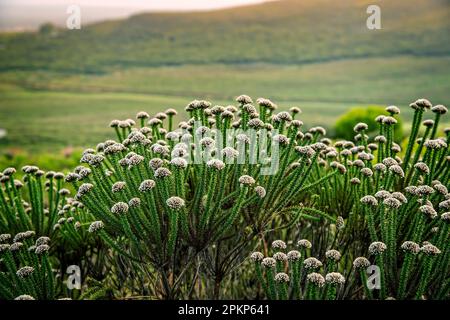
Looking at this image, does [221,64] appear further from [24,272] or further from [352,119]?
[24,272]

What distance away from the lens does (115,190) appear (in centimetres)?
154

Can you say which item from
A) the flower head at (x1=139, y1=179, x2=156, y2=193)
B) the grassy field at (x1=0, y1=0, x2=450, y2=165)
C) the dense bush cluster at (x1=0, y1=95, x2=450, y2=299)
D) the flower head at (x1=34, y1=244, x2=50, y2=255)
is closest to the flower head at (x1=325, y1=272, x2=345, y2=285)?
the dense bush cluster at (x1=0, y1=95, x2=450, y2=299)

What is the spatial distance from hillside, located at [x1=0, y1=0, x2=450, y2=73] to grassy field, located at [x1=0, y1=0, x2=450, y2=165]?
0.06m

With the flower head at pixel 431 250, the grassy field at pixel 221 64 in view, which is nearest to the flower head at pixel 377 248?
the flower head at pixel 431 250

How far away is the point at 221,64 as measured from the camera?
25.8m

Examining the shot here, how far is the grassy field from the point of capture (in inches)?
760

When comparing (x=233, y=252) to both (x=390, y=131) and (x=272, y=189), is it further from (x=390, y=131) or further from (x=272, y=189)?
(x=390, y=131)

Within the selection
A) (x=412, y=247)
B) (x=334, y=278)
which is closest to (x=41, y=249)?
(x=334, y=278)

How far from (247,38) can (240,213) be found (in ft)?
86.1

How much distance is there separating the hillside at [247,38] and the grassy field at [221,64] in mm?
57
